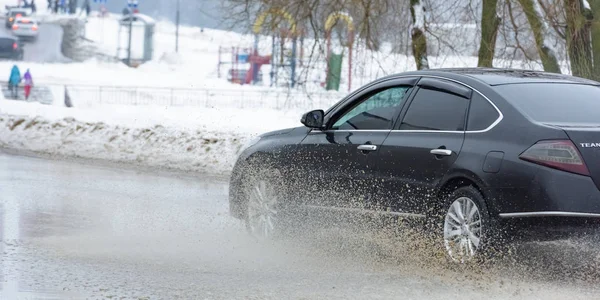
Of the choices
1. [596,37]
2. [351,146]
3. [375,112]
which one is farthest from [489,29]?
[351,146]

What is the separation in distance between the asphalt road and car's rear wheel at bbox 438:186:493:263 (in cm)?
6794

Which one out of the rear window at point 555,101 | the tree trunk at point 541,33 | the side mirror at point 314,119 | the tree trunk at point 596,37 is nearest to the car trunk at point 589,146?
the rear window at point 555,101

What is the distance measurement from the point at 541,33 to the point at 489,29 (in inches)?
35.6

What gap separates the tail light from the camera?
7.10m

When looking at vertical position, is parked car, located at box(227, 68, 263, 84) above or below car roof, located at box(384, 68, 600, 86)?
below

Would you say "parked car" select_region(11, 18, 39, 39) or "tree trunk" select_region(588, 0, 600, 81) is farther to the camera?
"parked car" select_region(11, 18, 39, 39)

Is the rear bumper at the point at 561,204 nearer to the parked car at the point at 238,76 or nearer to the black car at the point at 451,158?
the black car at the point at 451,158

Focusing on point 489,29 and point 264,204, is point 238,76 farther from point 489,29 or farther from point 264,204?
point 264,204

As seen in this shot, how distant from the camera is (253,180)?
31.8 feet

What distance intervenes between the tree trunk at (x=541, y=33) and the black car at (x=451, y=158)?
9655 mm

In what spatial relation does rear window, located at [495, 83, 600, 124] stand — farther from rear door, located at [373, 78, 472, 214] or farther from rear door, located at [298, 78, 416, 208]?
rear door, located at [298, 78, 416, 208]

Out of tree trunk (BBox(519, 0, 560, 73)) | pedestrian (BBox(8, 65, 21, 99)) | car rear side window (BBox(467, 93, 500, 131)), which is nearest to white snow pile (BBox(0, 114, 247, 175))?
tree trunk (BBox(519, 0, 560, 73))

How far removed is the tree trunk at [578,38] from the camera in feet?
56.0

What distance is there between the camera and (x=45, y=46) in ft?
276
